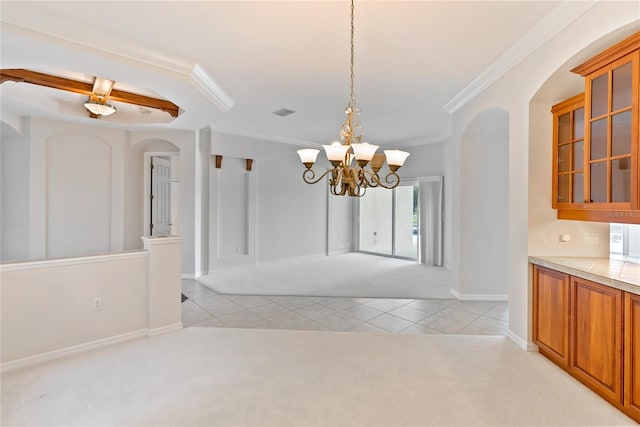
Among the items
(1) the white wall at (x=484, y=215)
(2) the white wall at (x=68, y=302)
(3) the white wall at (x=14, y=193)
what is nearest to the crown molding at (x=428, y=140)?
(1) the white wall at (x=484, y=215)

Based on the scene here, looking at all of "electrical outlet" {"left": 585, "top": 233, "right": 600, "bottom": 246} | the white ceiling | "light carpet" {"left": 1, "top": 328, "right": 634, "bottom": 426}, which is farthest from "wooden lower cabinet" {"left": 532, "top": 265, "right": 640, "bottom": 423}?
the white ceiling

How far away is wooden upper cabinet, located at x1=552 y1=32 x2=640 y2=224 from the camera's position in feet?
6.44

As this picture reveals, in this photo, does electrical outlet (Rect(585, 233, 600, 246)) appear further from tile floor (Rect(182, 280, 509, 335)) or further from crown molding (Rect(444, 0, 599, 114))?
crown molding (Rect(444, 0, 599, 114))

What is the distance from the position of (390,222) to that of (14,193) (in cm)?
736

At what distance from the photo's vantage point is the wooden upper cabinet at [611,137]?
6.44 ft

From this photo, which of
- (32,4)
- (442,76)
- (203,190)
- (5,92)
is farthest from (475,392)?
(5,92)

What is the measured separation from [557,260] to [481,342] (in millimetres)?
1044

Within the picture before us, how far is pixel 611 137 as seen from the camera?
83.7 inches

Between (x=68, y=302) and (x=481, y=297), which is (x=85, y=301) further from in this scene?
(x=481, y=297)

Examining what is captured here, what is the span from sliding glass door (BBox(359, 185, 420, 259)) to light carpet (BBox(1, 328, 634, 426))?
4.66 metres

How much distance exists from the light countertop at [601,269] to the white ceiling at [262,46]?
193 centimetres

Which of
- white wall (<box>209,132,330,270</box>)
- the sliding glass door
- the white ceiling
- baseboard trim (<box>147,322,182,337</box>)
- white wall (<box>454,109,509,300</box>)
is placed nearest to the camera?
the white ceiling

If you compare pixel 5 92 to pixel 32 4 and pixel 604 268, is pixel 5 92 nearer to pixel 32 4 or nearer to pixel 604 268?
pixel 32 4

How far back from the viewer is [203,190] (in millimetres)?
5988
